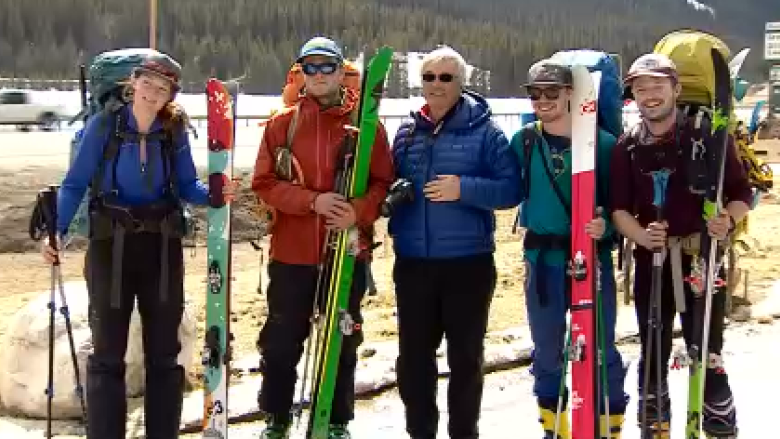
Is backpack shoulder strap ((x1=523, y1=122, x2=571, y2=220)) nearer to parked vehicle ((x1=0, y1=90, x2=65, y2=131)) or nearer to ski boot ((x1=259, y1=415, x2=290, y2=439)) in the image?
ski boot ((x1=259, y1=415, x2=290, y2=439))

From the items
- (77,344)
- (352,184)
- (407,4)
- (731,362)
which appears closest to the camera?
(352,184)

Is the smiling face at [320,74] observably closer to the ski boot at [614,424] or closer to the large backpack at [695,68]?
the large backpack at [695,68]

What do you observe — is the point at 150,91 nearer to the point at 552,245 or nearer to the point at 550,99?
the point at 550,99

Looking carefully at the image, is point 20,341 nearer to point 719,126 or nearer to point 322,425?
point 322,425

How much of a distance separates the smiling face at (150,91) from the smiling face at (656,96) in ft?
6.63

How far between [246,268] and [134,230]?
7511mm

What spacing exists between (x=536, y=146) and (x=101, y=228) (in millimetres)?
1910

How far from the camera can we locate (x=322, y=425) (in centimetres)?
416

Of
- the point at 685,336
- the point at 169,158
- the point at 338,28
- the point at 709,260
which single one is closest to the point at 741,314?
the point at 685,336

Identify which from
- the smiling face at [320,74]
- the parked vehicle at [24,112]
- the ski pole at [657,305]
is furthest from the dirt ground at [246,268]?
the parked vehicle at [24,112]

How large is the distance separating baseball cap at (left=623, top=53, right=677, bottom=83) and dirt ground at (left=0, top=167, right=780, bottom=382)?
12.0ft

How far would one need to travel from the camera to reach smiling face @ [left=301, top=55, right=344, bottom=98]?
13.1ft

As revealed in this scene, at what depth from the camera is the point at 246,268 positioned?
11242mm

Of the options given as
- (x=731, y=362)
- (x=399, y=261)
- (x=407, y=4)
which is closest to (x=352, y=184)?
(x=399, y=261)
